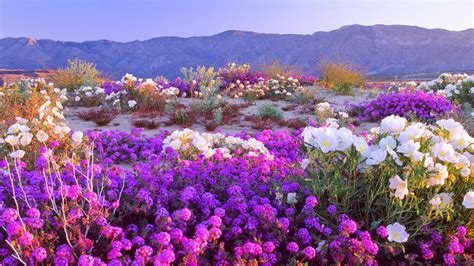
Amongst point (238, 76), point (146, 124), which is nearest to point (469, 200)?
point (146, 124)

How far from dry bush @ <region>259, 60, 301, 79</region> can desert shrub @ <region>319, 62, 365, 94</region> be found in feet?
4.56

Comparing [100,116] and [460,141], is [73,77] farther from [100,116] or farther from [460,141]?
[460,141]

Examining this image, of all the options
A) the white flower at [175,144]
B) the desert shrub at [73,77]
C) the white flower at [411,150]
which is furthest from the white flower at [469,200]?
the desert shrub at [73,77]

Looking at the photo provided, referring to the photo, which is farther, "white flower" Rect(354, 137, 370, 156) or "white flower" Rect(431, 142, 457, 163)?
"white flower" Rect(354, 137, 370, 156)

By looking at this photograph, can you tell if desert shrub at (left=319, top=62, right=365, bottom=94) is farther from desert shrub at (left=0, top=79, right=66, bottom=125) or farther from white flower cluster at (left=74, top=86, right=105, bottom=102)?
desert shrub at (left=0, top=79, right=66, bottom=125)

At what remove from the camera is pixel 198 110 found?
Result: 10219mm

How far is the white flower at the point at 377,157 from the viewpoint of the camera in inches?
121

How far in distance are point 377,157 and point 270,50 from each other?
117 m

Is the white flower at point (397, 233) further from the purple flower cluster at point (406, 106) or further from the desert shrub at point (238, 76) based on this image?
the desert shrub at point (238, 76)

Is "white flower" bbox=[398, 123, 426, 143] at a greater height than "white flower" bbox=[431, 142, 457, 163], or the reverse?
"white flower" bbox=[398, 123, 426, 143]

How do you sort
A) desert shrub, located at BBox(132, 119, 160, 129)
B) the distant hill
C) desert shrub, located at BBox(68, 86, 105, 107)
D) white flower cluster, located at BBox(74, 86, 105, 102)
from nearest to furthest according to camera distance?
desert shrub, located at BBox(132, 119, 160, 129) < white flower cluster, located at BBox(74, 86, 105, 102) < desert shrub, located at BBox(68, 86, 105, 107) < the distant hill

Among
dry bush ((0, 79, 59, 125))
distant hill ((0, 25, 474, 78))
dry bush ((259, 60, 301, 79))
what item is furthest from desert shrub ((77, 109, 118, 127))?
distant hill ((0, 25, 474, 78))

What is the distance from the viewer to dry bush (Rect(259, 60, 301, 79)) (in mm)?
18033

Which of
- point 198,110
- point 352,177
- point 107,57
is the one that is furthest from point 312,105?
point 107,57
